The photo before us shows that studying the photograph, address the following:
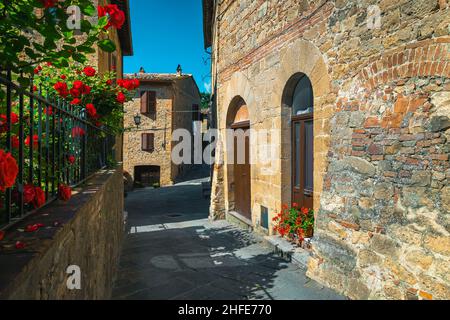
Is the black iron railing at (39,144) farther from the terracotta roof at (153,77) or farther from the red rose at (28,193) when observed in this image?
the terracotta roof at (153,77)

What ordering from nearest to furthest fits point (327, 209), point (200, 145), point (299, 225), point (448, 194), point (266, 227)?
point (448, 194) < point (327, 209) < point (299, 225) < point (266, 227) < point (200, 145)

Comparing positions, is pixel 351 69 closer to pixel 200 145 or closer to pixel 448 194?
pixel 448 194

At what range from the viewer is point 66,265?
1.58m

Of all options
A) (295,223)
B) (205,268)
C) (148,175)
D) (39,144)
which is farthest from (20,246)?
(148,175)

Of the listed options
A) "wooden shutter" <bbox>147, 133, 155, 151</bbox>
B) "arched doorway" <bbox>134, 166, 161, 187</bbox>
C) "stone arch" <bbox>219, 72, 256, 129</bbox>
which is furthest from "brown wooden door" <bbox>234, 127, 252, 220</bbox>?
"arched doorway" <bbox>134, 166, 161, 187</bbox>

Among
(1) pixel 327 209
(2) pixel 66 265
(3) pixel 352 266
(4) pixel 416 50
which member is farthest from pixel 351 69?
(2) pixel 66 265

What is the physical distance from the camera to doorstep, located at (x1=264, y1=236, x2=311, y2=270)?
464 cm

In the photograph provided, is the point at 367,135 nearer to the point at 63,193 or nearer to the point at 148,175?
the point at 63,193

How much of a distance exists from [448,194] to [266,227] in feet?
13.0

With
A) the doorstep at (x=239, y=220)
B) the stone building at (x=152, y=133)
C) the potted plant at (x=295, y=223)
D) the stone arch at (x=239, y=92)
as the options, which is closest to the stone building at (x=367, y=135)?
the potted plant at (x=295, y=223)

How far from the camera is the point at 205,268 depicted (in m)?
4.77

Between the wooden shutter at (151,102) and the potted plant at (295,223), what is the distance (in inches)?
622

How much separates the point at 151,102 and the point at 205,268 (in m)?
16.6

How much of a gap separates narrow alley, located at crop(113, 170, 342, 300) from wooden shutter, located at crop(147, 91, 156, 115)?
12991mm
